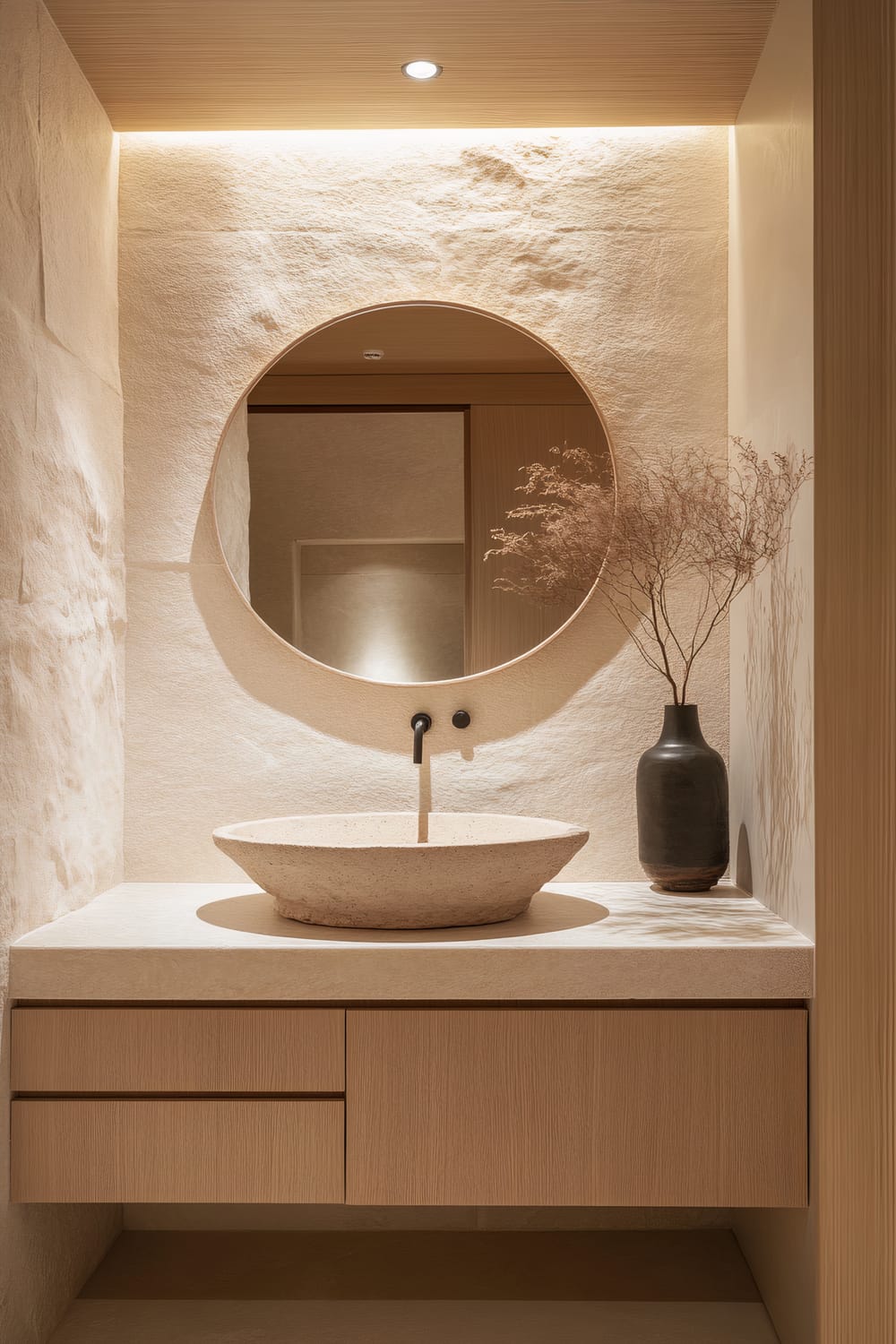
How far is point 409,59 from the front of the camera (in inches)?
79.0

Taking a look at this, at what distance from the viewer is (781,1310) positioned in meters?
1.85

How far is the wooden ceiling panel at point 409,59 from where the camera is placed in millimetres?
1882

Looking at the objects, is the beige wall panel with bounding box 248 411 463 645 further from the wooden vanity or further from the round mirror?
the wooden vanity

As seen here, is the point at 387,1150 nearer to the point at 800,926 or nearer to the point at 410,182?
the point at 800,926

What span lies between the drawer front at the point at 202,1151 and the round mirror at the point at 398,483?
2.94 ft

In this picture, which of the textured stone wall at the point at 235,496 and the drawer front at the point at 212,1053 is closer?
the drawer front at the point at 212,1053

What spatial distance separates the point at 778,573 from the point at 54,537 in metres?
1.21

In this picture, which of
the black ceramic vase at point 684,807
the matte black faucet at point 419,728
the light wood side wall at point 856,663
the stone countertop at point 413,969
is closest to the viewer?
the light wood side wall at point 856,663

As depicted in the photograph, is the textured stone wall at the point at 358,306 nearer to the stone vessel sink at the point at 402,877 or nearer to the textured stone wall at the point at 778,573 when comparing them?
the textured stone wall at the point at 778,573

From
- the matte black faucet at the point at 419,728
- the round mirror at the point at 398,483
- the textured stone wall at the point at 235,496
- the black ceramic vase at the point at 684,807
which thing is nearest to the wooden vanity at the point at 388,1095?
the black ceramic vase at the point at 684,807

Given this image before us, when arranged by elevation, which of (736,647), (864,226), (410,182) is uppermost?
(410,182)

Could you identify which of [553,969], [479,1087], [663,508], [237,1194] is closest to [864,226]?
[663,508]

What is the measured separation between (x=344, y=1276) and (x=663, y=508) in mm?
1531

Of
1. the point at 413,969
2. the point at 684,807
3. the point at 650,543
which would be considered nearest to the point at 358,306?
the point at 650,543
